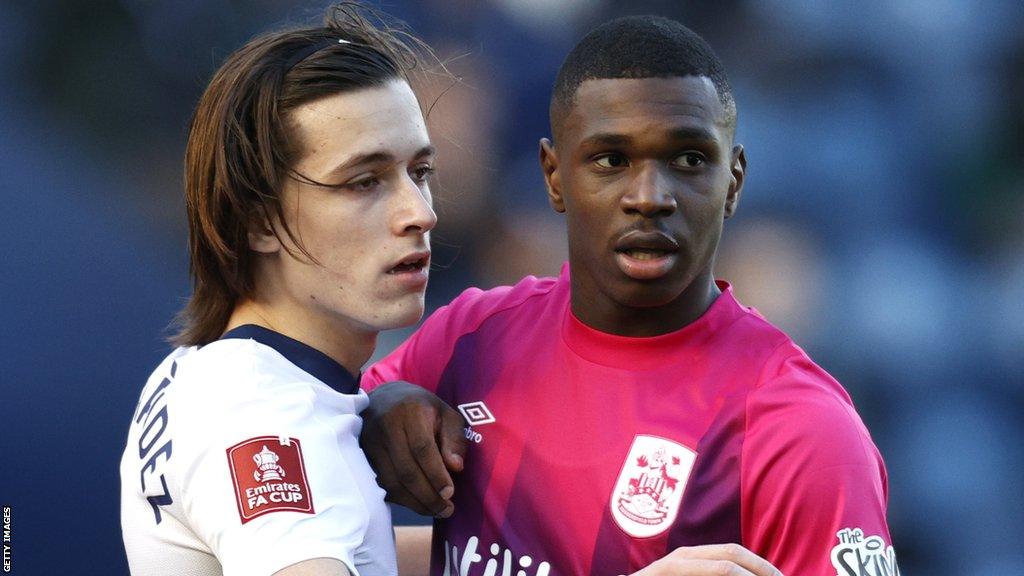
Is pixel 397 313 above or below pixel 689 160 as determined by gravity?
below

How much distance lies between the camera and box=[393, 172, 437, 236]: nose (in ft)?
6.29

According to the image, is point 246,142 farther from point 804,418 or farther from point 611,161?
point 804,418

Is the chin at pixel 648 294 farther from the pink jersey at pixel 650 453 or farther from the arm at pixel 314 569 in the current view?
the arm at pixel 314 569

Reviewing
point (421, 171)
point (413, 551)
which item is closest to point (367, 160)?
point (421, 171)

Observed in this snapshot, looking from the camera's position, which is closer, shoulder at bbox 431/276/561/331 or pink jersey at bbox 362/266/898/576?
pink jersey at bbox 362/266/898/576

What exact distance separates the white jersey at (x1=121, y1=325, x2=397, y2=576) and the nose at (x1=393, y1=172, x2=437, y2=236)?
26 centimetres

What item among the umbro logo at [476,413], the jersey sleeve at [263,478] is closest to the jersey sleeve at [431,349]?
the umbro logo at [476,413]

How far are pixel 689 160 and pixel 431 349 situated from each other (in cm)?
66

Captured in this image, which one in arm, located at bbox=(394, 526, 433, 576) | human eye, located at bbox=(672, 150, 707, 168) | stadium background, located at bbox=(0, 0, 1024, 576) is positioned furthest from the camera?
stadium background, located at bbox=(0, 0, 1024, 576)

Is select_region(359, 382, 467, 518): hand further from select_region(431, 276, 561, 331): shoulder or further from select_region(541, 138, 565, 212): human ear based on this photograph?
select_region(541, 138, 565, 212): human ear

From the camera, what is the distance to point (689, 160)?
1855 mm

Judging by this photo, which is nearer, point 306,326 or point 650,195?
point 650,195

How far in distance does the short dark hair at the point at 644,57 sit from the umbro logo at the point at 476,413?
529 millimetres

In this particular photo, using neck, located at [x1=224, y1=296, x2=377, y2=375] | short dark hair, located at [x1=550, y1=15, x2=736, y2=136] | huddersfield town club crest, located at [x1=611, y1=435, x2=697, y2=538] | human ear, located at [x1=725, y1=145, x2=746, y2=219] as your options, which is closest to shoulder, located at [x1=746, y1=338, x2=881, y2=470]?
huddersfield town club crest, located at [x1=611, y1=435, x2=697, y2=538]
